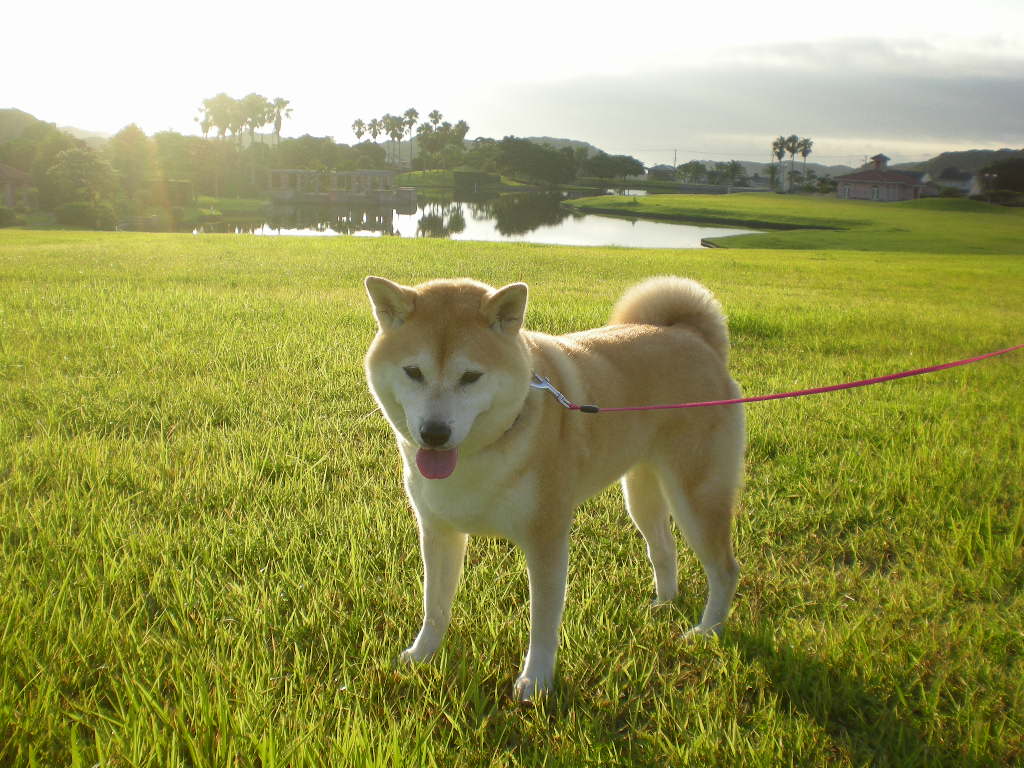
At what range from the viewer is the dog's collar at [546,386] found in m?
2.51

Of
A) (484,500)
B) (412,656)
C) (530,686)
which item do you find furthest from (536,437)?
(412,656)

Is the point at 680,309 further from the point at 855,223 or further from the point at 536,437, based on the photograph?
the point at 855,223

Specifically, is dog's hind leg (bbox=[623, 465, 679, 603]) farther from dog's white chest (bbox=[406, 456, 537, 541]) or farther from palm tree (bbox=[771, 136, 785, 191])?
palm tree (bbox=[771, 136, 785, 191])

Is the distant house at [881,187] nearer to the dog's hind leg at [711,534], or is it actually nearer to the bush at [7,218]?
the bush at [7,218]

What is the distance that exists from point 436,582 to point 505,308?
1.17 m

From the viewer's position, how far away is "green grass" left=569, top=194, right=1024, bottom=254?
3212 cm

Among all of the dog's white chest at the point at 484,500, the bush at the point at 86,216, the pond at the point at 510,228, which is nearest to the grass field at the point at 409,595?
the dog's white chest at the point at 484,500

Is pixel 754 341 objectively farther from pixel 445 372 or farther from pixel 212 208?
pixel 212 208

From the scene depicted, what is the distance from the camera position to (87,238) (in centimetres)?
2222

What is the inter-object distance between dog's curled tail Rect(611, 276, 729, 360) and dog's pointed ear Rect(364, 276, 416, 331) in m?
1.44

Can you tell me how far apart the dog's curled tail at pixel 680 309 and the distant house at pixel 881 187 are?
109 m

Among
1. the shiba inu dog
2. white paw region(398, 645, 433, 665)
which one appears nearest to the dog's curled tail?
the shiba inu dog

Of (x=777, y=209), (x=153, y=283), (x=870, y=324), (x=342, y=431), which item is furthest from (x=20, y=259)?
(x=777, y=209)

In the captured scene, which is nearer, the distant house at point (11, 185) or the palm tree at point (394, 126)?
the distant house at point (11, 185)
